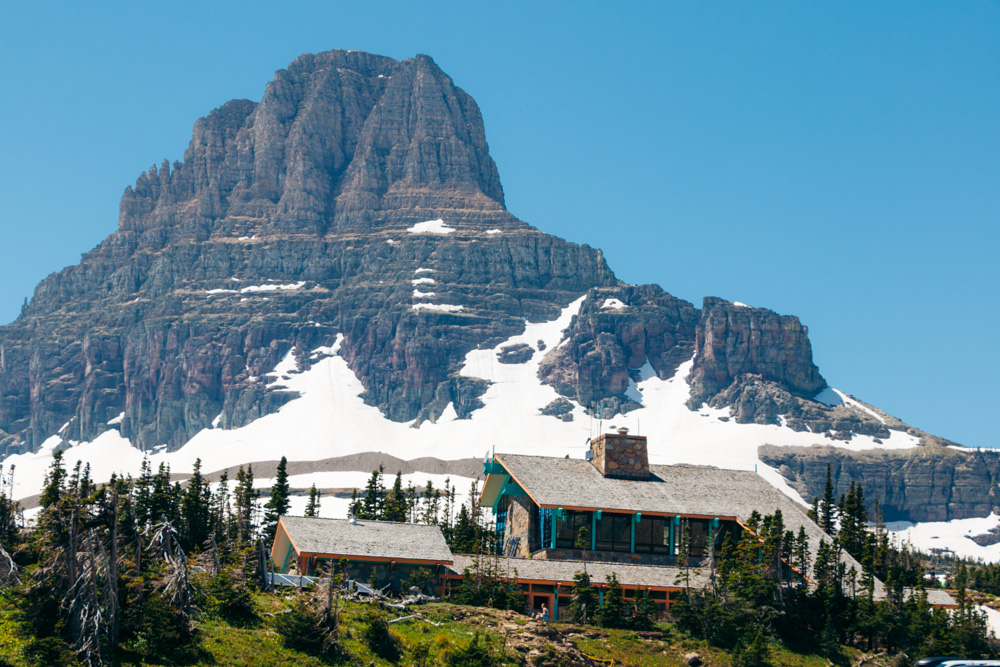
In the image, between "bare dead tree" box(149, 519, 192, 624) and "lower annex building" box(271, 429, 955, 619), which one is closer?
"bare dead tree" box(149, 519, 192, 624)

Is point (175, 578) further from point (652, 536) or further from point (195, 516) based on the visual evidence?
point (195, 516)

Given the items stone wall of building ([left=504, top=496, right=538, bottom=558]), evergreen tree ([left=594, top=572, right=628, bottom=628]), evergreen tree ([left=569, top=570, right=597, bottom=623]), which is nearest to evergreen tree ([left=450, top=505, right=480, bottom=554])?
stone wall of building ([left=504, top=496, right=538, bottom=558])

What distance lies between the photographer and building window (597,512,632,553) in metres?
65.6

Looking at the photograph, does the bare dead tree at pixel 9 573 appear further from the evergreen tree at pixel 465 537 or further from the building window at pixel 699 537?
the building window at pixel 699 537

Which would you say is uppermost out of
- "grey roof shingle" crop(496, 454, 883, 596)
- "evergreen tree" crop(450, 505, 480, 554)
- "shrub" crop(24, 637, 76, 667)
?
"grey roof shingle" crop(496, 454, 883, 596)

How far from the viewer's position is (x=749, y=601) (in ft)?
182

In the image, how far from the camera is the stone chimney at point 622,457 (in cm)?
7044

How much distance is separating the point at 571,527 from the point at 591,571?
5813 millimetres

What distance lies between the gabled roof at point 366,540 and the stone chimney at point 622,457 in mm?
13478

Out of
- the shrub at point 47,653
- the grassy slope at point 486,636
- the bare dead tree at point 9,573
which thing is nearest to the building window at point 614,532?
the grassy slope at point 486,636

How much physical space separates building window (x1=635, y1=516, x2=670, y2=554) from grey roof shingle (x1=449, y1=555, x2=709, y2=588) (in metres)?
3.58

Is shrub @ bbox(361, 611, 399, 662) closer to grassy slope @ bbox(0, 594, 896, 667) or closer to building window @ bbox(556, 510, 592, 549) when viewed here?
grassy slope @ bbox(0, 594, 896, 667)

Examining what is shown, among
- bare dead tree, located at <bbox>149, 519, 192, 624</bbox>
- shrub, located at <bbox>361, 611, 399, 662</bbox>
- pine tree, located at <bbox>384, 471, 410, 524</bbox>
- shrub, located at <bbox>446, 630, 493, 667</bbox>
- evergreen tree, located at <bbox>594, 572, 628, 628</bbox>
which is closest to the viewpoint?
bare dead tree, located at <bbox>149, 519, 192, 624</bbox>

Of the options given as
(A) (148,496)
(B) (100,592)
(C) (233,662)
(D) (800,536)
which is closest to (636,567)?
(D) (800,536)
